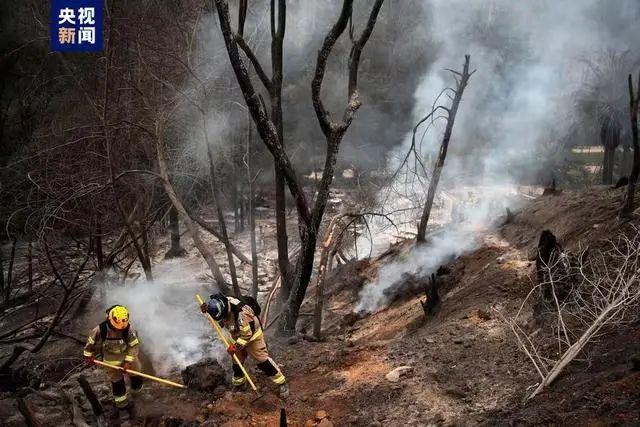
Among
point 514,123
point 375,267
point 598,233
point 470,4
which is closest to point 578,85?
point 514,123

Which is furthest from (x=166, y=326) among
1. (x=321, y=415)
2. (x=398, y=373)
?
(x=398, y=373)

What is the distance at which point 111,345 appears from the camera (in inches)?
215

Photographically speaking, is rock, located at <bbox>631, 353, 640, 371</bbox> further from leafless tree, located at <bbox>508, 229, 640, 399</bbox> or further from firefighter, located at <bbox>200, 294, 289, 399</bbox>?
firefighter, located at <bbox>200, 294, 289, 399</bbox>

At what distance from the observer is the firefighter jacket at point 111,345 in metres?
5.41

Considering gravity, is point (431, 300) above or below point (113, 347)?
below

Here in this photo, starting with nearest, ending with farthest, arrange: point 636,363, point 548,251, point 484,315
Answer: point 636,363 < point 548,251 < point 484,315

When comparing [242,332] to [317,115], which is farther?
[317,115]

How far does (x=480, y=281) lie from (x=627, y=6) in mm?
19018

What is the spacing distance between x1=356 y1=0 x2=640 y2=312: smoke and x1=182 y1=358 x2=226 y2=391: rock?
12.0 meters

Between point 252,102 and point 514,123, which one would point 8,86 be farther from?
point 514,123

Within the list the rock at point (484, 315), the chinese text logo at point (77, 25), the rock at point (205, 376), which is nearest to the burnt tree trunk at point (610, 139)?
the rock at point (484, 315)

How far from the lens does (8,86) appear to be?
13.7 meters

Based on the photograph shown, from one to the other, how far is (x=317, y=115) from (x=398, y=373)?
3.68 meters

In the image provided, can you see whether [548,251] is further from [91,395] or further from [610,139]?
[610,139]
